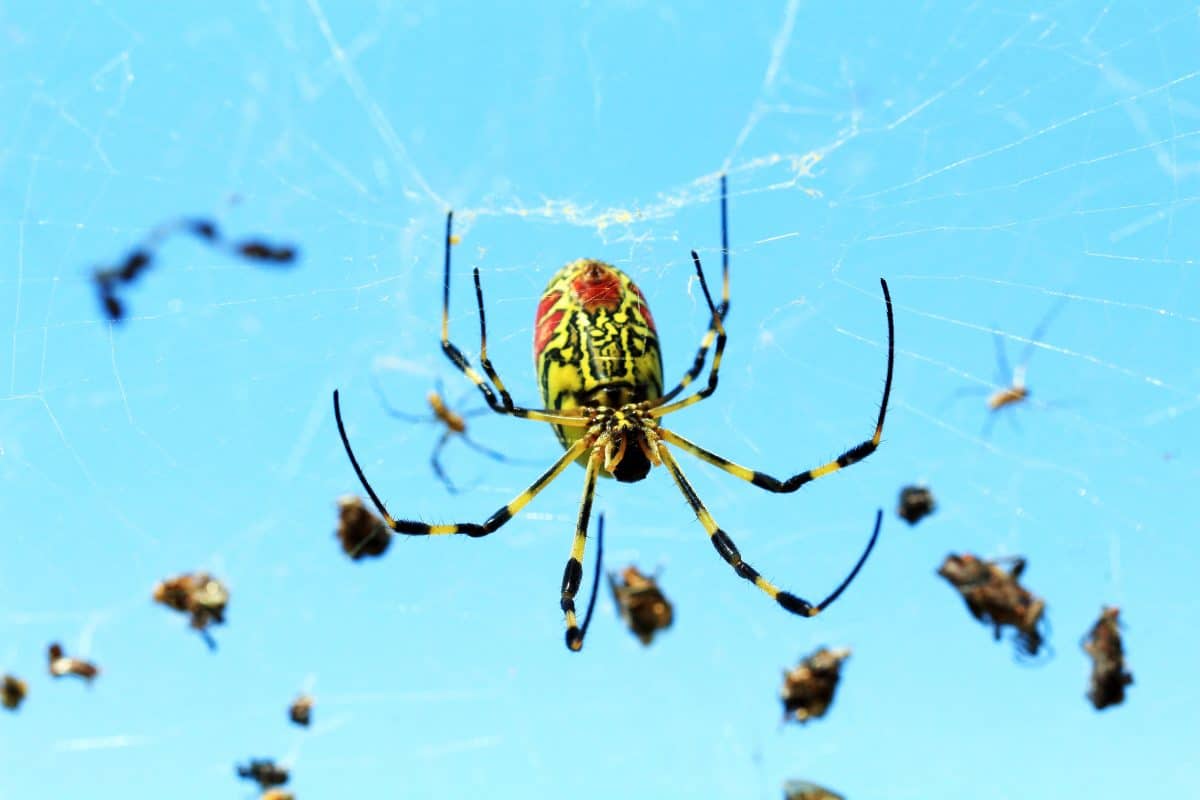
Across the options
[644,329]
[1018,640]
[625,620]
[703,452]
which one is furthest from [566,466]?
[1018,640]

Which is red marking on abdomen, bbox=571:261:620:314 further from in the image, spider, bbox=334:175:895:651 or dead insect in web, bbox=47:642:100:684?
dead insect in web, bbox=47:642:100:684

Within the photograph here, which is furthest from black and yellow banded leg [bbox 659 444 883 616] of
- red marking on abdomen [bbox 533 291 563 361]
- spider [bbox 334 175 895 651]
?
red marking on abdomen [bbox 533 291 563 361]

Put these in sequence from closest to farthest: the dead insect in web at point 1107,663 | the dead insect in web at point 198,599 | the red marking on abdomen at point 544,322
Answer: the red marking on abdomen at point 544,322
the dead insect in web at point 1107,663
the dead insect in web at point 198,599

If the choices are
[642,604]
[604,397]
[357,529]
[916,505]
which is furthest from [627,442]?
[916,505]

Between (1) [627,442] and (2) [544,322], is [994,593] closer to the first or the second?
(1) [627,442]

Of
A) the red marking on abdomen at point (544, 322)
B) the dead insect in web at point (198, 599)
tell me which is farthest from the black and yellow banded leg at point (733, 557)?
the dead insect in web at point (198, 599)

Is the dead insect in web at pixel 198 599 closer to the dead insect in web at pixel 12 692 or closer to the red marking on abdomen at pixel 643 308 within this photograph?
the dead insect in web at pixel 12 692
